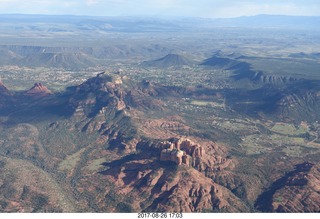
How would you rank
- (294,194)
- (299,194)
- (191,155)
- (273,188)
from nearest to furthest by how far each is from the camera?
(299,194) → (294,194) → (273,188) → (191,155)

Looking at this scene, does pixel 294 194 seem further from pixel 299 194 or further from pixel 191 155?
pixel 191 155

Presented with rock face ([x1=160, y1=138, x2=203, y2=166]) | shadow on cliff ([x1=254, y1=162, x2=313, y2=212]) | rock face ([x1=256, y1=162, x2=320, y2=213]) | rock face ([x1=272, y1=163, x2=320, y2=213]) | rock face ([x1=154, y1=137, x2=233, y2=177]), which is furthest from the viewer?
rock face ([x1=154, y1=137, x2=233, y2=177])

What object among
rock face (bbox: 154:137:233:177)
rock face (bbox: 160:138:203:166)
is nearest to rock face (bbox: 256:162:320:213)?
rock face (bbox: 154:137:233:177)

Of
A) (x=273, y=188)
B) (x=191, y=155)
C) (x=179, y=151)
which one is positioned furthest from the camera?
(x=191, y=155)

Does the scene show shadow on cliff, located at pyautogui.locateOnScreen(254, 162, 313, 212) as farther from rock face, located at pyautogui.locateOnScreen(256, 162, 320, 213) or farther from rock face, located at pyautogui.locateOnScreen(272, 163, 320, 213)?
rock face, located at pyautogui.locateOnScreen(272, 163, 320, 213)

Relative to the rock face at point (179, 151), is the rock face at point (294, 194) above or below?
below

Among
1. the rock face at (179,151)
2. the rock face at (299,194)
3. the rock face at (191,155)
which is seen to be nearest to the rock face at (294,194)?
the rock face at (299,194)

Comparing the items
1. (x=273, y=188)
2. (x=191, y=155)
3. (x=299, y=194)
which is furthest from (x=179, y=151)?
(x=299, y=194)

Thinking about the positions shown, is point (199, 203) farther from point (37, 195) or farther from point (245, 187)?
point (37, 195)

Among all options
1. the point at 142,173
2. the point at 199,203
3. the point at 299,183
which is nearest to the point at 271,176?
the point at 299,183

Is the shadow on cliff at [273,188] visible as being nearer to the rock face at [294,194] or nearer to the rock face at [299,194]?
the rock face at [294,194]

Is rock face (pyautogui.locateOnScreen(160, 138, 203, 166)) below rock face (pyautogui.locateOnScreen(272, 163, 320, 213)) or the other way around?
the other way around
